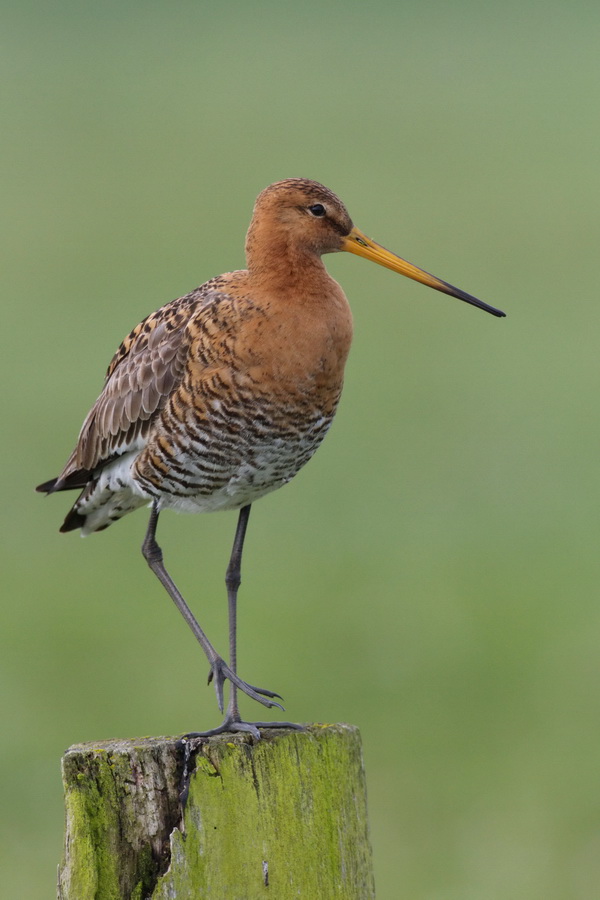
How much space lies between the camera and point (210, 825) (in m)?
4.59

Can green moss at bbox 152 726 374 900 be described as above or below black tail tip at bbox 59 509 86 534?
below

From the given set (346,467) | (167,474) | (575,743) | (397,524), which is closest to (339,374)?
(167,474)

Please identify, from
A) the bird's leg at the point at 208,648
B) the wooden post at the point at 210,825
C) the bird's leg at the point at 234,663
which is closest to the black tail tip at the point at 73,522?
the bird's leg at the point at 208,648

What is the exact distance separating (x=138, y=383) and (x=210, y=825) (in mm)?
2640

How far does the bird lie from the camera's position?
6.31m

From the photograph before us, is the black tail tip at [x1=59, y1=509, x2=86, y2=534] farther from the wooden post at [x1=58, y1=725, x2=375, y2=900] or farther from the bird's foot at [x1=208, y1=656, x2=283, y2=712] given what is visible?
the wooden post at [x1=58, y1=725, x2=375, y2=900]

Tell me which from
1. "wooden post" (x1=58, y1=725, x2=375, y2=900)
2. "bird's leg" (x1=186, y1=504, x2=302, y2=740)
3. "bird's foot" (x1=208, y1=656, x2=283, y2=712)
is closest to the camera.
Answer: "wooden post" (x1=58, y1=725, x2=375, y2=900)

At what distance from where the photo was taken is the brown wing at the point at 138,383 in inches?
260

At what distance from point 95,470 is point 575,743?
4509mm

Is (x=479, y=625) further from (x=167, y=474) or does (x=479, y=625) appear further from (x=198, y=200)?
(x=198, y=200)

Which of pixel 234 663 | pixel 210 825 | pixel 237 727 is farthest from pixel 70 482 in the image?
pixel 210 825

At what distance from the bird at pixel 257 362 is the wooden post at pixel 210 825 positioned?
131 centimetres

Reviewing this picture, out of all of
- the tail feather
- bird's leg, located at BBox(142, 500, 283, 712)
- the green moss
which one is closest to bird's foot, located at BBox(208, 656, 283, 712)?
bird's leg, located at BBox(142, 500, 283, 712)

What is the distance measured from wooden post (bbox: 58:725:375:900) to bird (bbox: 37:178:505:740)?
1.31 metres
